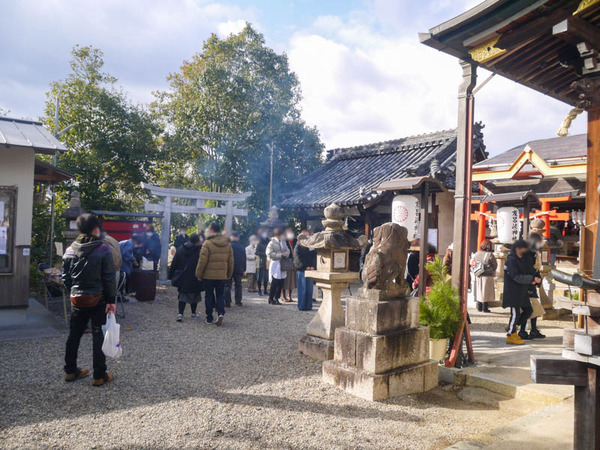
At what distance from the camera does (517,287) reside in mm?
7008

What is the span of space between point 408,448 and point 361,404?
97 cm

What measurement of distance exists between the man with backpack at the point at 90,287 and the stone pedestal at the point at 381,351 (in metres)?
2.60

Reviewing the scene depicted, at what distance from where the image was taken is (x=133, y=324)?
8.03 meters

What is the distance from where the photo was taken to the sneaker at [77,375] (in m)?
4.91

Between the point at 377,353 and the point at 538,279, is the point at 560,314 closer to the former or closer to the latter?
the point at 538,279

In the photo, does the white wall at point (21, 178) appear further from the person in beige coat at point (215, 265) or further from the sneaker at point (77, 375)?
the sneaker at point (77, 375)

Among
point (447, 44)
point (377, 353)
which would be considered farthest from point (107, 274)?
point (447, 44)

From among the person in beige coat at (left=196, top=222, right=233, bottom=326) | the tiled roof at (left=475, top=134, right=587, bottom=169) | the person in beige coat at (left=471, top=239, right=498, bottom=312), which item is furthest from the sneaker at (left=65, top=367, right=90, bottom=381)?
the tiled roof at (left=475, top=134, right=587, bottom=169)

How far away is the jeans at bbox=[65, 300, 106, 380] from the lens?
188 inches

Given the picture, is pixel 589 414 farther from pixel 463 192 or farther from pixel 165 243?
pixel 165 243

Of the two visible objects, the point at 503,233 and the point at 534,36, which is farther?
the point at 503,233

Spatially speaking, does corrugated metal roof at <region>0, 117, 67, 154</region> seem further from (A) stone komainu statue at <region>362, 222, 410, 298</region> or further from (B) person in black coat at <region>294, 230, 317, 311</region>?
(A) stone komainu statue at <region>362, 222, 410, 298</region>

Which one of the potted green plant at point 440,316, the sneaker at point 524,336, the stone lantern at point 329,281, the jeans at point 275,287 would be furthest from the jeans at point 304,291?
the potted green plant at point 440,316

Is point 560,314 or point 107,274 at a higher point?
point 107,274
